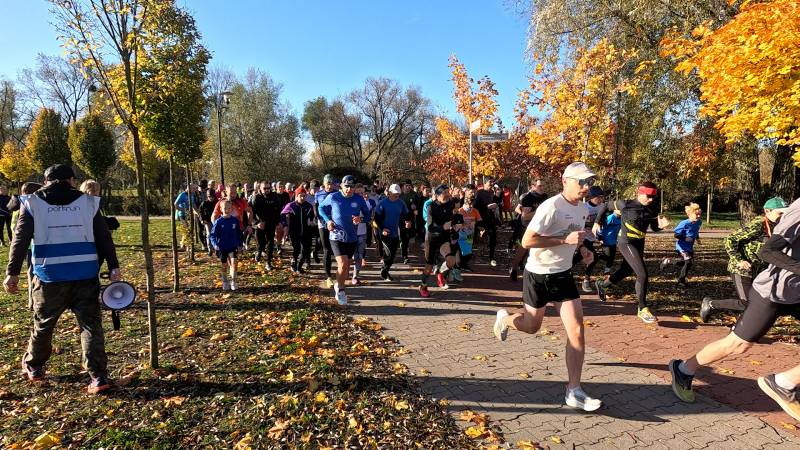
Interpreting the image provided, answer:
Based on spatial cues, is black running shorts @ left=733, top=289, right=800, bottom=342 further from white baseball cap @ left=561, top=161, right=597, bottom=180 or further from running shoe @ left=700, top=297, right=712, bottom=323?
running shoe @ left=700, top=297, right=712, bottom=323

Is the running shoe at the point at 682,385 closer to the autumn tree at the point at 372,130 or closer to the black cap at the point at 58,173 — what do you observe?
the black cap at the point at 58,173

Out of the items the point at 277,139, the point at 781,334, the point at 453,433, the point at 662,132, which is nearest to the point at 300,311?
the point at 453,433

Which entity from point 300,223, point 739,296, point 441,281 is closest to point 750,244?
point 739,296

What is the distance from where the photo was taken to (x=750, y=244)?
17.4ft

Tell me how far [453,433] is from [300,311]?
12.1 ft

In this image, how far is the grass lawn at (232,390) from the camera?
3357 mm

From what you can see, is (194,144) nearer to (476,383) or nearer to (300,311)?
(300,311)

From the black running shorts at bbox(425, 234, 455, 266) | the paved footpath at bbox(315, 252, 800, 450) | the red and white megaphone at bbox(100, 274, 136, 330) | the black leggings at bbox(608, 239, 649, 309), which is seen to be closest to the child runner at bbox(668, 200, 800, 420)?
the paved footpath at bbox(315, 252, 800, 450)

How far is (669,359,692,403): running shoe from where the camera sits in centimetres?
384

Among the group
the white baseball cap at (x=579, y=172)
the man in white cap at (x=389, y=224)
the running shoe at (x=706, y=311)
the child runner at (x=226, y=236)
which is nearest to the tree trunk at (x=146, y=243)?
the child runner at (x=226, y=236)

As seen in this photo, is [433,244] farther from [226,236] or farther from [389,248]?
A: [226,236]

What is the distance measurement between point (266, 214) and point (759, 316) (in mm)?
8543

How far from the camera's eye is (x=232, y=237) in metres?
7.88

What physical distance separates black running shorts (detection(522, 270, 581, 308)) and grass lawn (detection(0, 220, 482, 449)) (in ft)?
4.07
